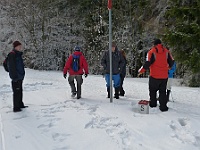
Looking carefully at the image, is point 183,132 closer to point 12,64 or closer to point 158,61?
point 158,61

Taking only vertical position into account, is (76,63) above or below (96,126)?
above

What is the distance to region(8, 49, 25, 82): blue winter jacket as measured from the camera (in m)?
7.14

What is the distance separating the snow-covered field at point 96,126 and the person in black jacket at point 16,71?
0.30 meters

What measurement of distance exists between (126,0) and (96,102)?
54.9 feet

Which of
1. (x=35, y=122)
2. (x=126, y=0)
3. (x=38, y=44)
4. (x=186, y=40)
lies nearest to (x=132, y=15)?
(x=126, y=0)

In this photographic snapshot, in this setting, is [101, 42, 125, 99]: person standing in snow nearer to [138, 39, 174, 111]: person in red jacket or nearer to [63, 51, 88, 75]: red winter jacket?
[63, 51, 88, 75]: red winter jacket

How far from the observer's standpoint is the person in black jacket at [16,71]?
23.5 feet

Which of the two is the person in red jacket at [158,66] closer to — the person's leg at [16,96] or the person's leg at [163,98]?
the person's leg at [163,98]

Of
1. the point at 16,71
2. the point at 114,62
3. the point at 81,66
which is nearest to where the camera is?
the point at 16,71

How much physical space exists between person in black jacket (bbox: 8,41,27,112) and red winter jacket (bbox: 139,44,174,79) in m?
3.02

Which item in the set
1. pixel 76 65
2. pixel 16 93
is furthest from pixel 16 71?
pixel 76 65

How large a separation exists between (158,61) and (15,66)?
3432 mm

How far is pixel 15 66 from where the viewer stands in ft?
23.7

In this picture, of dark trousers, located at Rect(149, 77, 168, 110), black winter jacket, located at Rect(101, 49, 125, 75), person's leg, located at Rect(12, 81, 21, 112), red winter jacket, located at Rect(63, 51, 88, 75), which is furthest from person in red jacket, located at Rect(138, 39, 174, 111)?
person's leg, located at Rect(12, 81, 21, 112)
